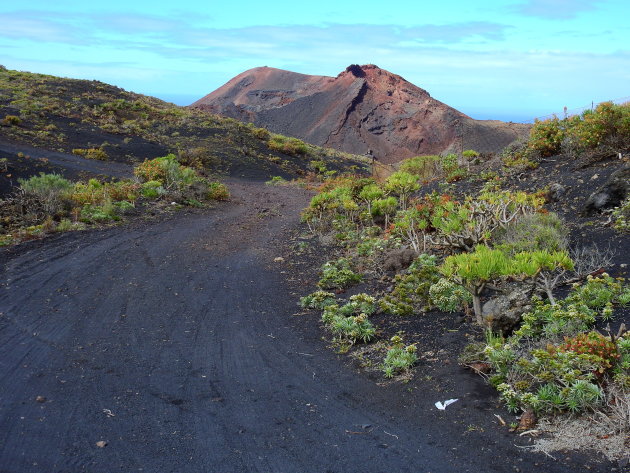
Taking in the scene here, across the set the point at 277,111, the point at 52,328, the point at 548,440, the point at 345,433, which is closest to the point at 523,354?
the point at 548,440

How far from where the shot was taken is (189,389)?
15.4 ft

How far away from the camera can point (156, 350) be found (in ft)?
18.3

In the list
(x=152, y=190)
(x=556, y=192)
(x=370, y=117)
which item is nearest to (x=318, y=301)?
(x=556, y=192)

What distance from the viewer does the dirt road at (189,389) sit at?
356 cm

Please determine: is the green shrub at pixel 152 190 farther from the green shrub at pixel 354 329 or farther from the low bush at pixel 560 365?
the low bush at pixel 560 365

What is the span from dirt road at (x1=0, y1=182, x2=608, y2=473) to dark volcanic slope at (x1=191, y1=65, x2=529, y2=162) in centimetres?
4233

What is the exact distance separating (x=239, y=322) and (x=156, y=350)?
1.28m

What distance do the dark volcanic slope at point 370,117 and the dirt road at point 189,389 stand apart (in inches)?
1667

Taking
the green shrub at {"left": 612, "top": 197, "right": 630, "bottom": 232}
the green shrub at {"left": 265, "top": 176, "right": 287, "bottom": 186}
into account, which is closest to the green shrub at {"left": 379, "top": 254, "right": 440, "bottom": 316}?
the green shrub at {"left": 612, "top": 197, "right": 630, "bottom": 232}

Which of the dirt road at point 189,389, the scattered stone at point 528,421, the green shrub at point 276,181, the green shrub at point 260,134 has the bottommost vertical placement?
the dirt road at point 189,389

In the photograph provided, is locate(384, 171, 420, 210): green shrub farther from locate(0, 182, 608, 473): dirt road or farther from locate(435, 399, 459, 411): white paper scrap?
locate(435, 399, 459, 411): white paper scrap

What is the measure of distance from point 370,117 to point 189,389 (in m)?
54.4

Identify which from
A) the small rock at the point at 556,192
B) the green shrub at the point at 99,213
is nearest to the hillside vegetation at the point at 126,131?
the green shrub at the point at 99,213

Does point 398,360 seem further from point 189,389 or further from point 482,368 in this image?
point 189,389
